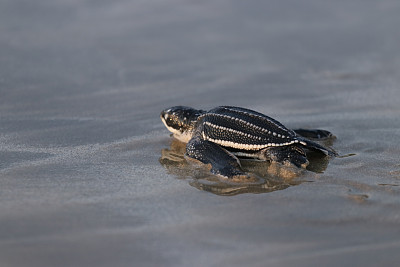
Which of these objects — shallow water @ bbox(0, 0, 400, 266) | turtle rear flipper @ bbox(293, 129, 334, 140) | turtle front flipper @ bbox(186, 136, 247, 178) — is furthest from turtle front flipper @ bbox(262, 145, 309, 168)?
turtle rear flipper @ bbox(293, 129, 334, 140)

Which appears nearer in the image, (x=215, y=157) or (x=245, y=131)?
(x=215, y=157)

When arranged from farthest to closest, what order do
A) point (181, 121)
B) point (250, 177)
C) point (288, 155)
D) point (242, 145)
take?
point (181, 121) < point (242, 145) < point (288, 155) < point (250, 177)

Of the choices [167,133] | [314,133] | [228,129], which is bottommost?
[167,133]

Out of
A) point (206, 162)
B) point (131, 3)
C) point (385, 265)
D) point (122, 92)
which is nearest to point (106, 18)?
point (131, 3)

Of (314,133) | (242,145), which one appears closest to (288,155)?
(242,145)

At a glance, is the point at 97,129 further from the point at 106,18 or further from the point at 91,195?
the point at 106,18

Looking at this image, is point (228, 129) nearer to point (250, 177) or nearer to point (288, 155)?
point (288, 155)

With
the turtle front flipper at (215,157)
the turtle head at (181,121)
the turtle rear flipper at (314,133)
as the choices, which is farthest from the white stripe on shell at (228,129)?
the turtle rear flipper at (314,133)

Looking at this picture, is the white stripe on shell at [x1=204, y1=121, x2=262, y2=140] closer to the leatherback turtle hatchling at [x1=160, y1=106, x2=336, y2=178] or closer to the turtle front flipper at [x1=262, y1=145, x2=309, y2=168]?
the leatherback turtle hatchling at [x1=160, y1=106, x2=336, y2=178]
